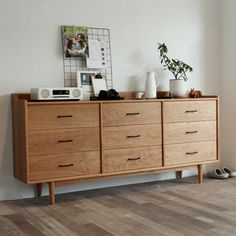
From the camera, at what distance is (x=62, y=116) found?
3.28 meters

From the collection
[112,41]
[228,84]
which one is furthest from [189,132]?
[112,41]

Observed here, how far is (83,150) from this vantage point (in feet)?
11.1

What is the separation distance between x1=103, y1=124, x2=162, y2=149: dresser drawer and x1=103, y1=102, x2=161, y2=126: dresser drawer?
0.04 meters

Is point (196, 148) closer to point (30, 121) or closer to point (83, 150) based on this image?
point (83, 150)

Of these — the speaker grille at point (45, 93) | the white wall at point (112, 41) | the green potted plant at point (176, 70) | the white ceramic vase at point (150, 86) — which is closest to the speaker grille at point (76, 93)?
the speaker grille at point (45, 93)

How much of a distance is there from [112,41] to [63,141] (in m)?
1.14

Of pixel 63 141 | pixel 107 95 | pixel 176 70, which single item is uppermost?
pixel 176 70

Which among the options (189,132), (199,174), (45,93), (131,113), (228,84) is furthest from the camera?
(228,84)

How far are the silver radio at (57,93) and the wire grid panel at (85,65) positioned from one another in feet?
1.10

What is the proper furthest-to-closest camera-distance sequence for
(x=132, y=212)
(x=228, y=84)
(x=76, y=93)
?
(x=228, y=84) → (x=76, y=93) → (x=132, y=212)

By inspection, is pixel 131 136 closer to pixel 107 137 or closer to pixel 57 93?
pixel 107 137

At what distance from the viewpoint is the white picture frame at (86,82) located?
372cm

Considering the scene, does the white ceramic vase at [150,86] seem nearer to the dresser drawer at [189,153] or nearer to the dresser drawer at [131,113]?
the dresser drawer at [131,113]

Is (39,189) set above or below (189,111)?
below
